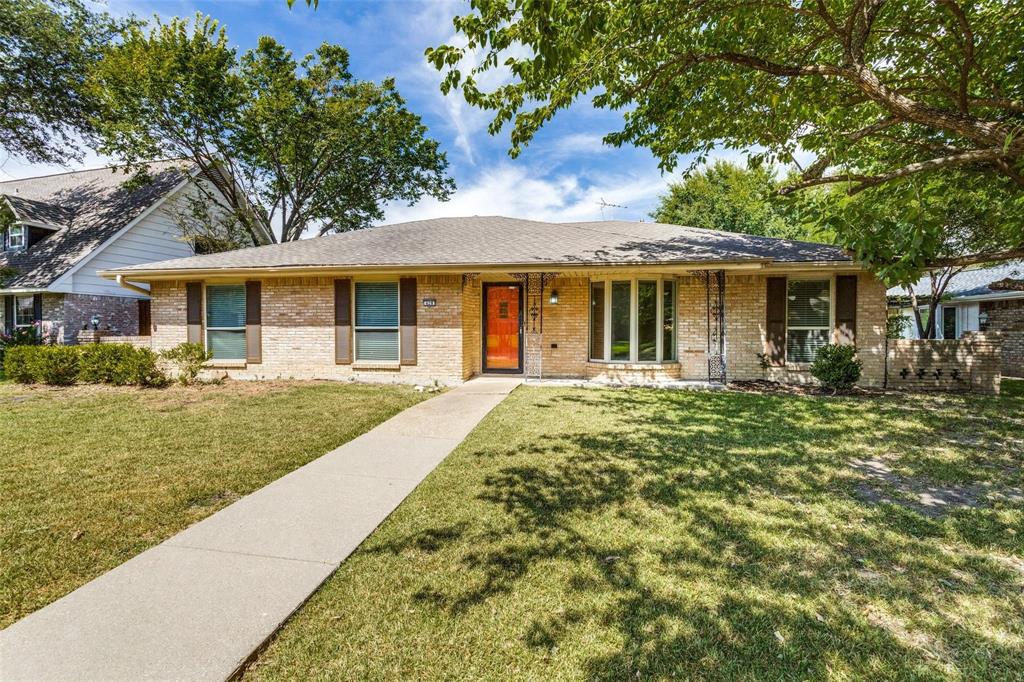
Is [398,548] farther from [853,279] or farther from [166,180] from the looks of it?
[166,180]

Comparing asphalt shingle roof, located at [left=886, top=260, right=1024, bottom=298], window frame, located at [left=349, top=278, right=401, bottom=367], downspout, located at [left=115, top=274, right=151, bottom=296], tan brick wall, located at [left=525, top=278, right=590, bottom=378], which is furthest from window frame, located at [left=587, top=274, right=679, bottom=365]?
asphalt shingle roof, located at [left=886, top=260, right=1024, bottom=298]

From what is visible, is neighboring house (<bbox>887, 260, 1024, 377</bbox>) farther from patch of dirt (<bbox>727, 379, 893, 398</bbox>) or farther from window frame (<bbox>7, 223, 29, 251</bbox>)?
window frame (<bbox>7, 223, 29, 251</bbox>)

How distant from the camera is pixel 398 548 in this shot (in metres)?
3.08

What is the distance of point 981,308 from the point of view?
15.4 m

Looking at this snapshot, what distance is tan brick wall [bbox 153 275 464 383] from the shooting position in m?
10.1

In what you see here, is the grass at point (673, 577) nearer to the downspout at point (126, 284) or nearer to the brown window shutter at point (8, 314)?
the downspout at point (126, 284)

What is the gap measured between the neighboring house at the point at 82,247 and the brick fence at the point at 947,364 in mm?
20532

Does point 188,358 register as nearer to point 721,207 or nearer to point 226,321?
point 226,321

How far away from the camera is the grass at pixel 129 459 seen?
2934 millimetres

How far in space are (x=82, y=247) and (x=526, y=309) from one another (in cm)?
1515

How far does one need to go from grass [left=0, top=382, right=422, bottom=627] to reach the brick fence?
10256 millimetres

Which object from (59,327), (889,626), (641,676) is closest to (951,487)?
(889,626)

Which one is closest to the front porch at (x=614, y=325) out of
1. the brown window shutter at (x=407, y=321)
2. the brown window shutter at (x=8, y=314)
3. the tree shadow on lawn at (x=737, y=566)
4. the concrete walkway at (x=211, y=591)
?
the brown window shutter at (x=407, y=321)

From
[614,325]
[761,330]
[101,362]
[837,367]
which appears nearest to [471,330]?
[614,325]
